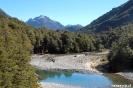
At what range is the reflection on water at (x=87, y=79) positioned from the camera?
4476 cm

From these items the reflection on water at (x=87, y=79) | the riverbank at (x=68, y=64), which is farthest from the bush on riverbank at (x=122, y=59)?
the reflection on water at (x=87, y=79)

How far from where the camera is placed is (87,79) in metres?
49.7

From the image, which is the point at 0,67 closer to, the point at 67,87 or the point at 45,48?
the point at 67,87

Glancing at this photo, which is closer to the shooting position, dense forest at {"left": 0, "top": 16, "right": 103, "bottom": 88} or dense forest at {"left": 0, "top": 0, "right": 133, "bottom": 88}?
dense forest at {"left": 0, "top": 0, "right": 133, "bottom": 88}

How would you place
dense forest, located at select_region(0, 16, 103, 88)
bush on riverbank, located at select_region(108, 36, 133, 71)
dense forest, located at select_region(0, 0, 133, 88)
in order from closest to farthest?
dense forest, located at select_region(0, 0, 133, 88), bush on riverbank, located at select_region(108, 36, 133, 71), dense forest, located at select_region(0, 16, 103, 88)

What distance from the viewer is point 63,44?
13075 centimetres

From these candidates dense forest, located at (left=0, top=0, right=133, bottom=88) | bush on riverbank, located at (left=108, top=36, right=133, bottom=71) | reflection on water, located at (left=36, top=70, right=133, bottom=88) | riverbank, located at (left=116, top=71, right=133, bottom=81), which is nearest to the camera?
dense forest, located at (left=0, top=0, right=133, bottom=88)

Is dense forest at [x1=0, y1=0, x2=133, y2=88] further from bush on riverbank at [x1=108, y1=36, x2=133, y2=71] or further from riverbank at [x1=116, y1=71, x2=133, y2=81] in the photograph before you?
riverbank at [x1=116, y1=71, x2=133, y2=81]

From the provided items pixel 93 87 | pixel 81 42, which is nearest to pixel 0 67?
pixel 93 87

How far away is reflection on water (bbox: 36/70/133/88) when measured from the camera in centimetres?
4476

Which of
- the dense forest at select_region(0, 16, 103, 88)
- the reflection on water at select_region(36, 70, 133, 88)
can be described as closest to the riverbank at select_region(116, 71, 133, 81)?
the reflection on water at select_region(36, 70, 133, 88)

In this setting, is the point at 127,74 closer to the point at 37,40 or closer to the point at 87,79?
the point at 87,79

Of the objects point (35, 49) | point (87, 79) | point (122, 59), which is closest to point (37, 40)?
point (35, 49)

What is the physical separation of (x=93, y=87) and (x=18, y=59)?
19800 mm
